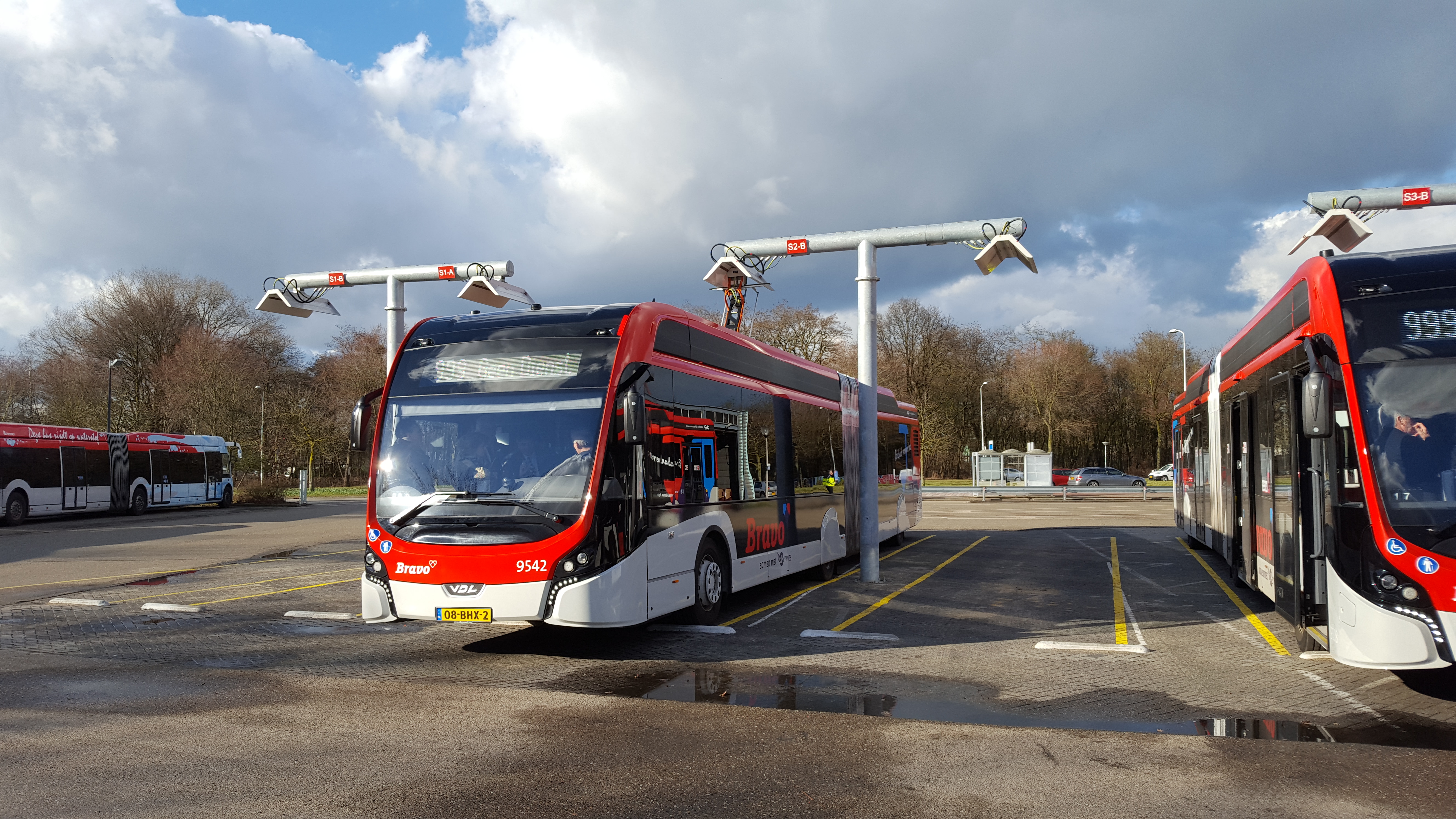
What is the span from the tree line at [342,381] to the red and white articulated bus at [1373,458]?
36.0 meters

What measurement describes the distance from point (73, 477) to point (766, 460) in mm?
28755

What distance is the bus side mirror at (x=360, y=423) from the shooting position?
8.65m

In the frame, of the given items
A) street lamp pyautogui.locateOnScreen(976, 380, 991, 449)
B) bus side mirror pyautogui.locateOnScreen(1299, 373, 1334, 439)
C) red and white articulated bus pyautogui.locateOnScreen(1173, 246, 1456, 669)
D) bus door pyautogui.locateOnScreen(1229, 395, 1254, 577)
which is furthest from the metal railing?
bus side mirror pyautogui.locateOnScreen(1299, 373, 1334, 439)

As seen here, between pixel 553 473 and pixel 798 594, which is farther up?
pixel 553 473

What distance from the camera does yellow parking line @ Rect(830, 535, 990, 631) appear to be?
33.6 ft

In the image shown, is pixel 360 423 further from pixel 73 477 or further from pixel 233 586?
pixel 73 477

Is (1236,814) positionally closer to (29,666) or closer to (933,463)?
(29,666)

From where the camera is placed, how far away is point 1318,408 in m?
6.58

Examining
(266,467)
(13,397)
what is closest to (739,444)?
(266,467)

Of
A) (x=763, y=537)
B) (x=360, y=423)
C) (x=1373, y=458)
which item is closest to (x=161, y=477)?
(x=763, y=537)

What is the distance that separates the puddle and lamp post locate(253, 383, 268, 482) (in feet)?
148

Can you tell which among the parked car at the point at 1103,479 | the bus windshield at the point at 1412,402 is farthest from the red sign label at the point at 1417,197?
the parked car at the point at 1103,479

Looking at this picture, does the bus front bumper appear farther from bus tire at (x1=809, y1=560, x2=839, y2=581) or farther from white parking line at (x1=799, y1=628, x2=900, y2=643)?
bus tire at (x1=809, y1=560, x2=839, y2=581)

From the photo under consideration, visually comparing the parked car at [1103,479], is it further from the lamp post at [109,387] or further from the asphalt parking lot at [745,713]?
the lamp post at [109,387]
